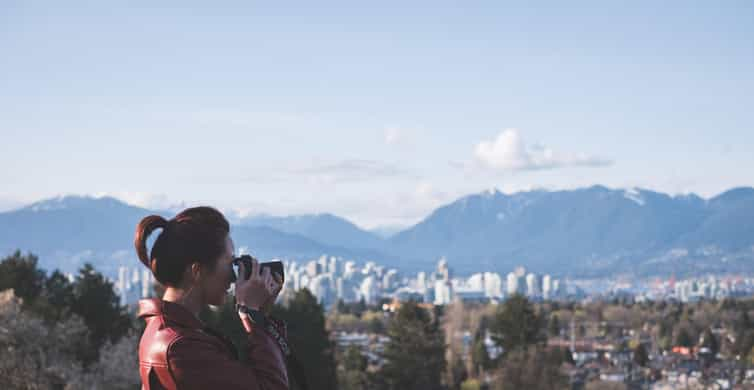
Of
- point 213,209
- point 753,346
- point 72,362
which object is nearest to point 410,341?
point 72,362

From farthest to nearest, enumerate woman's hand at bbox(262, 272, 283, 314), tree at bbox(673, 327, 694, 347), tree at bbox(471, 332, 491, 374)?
tree at bbox(673, 327, 694, 347) → tree at bbox(471, 332, 491, 374) → woman's hand at bbox(262, 272, 283, 314)

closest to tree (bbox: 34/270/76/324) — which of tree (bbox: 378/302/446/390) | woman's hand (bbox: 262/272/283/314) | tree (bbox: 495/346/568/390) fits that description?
tree (bbox: 378/302/446/390)

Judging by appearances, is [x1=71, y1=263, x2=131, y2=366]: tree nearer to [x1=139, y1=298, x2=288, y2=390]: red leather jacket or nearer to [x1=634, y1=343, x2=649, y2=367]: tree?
[x1=139, y1=298, x2=288, y2=390]: red leather jacket

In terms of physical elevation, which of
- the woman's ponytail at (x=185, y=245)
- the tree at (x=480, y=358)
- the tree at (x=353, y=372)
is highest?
the woman's ponytail at (x=185, y=245)

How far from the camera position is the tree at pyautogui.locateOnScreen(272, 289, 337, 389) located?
84.4 ft

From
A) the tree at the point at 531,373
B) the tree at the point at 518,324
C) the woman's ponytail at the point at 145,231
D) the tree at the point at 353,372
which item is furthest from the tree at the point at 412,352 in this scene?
the woman's ponytail at the point at 145,231

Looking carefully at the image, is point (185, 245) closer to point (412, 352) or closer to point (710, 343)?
point (412, 352)

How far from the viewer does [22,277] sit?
23047 mm

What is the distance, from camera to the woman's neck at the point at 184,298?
7.21ft

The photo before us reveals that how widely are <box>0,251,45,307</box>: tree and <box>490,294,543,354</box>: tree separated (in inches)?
756

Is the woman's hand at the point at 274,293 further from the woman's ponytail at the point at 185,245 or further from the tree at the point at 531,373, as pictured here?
the tree at the point at 531,373

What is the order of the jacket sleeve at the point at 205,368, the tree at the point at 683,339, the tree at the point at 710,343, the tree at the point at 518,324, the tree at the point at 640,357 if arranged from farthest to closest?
the tree at the point at 683,339, the tree at the point at 710,343, the tree at the point at 640,357, the tree at the point at 518,324, the jacket sleeve at the point at 205,368

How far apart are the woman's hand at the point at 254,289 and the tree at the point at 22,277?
67.5ft

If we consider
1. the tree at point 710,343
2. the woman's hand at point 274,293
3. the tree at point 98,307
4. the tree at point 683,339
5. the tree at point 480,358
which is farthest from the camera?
the tree at point 683,339
